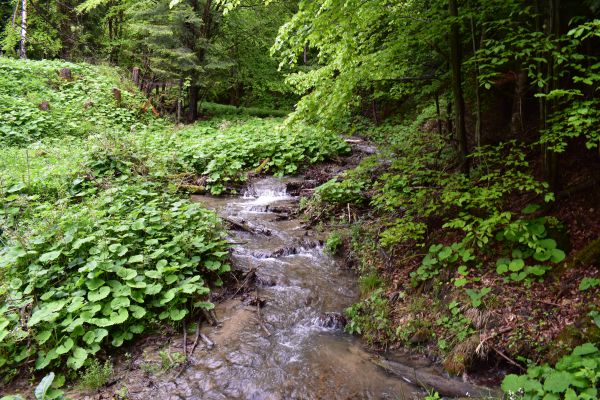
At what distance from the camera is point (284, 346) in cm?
432

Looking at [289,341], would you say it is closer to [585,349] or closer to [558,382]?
[558,382]

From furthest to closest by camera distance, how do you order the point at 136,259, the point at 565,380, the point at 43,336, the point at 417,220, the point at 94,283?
the point at 417,220 → the point at 136,259 → the point at 94,283 → the point at 43,336 → the point at 565,380

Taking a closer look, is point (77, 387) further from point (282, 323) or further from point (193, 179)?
point (193, 179)

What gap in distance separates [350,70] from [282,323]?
3.47 metres

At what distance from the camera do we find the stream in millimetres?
3656

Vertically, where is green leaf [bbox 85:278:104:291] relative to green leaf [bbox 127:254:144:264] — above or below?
below

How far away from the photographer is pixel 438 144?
597cm

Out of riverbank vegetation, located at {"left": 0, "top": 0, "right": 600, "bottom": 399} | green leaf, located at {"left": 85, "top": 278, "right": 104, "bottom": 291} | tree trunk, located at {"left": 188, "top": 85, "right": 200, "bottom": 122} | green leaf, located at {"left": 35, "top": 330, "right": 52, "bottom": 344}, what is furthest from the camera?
tree trunk, located at {"left": 188, "top": 85, "right": 200, "bottom": 122}

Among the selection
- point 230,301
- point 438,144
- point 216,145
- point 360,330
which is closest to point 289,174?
point 216,145

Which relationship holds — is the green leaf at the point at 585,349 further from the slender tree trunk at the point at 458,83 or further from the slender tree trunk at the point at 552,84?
the slender tree trunk at the point at 458,83

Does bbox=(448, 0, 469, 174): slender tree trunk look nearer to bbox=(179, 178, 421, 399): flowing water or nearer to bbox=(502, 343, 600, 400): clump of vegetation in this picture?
bbox=(179, 178, 421, 399): flowing water

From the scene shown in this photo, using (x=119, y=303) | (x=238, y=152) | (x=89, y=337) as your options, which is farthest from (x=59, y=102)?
(x=89, y=337)

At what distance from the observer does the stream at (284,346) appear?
366 centimetres

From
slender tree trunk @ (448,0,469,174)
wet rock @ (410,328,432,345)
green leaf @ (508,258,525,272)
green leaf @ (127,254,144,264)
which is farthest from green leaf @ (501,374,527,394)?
green leaf @ (127,254,144,264)
